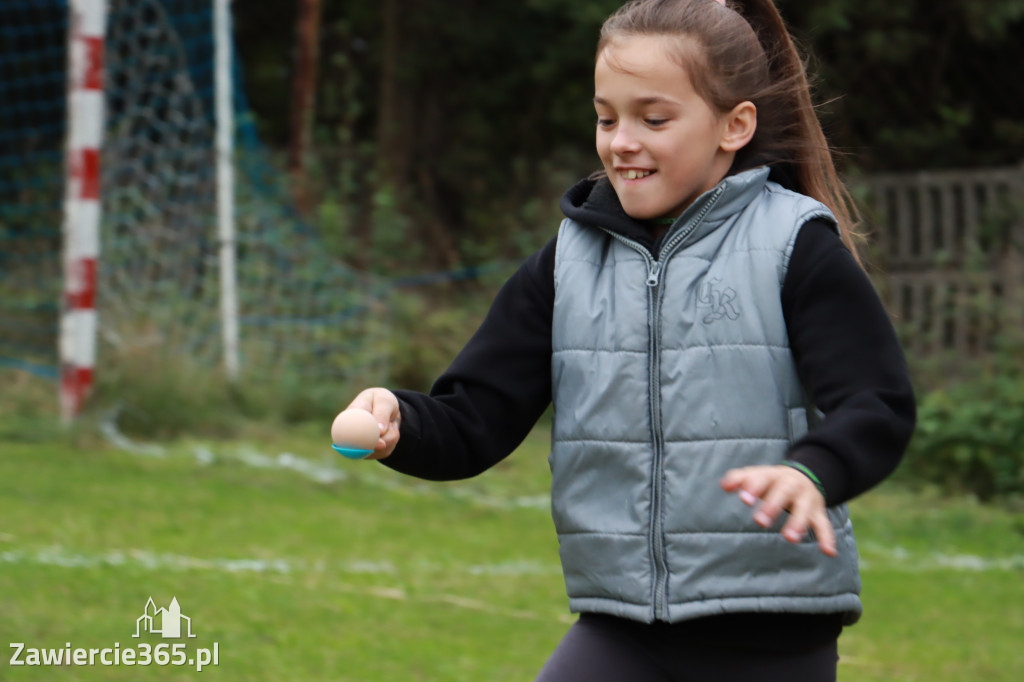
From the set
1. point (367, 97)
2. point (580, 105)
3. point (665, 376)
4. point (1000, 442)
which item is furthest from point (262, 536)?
point (367, 97)

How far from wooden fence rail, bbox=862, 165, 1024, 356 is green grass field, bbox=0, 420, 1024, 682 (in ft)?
8.63

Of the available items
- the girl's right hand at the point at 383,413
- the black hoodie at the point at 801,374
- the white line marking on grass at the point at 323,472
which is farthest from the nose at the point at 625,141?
the white line marking on grass at the point at 323,472

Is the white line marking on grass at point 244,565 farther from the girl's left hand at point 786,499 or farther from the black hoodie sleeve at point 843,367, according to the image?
the girl's left hand at point 786,499

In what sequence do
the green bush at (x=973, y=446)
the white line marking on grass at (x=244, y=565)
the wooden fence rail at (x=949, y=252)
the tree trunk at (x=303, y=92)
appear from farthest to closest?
the tree trunk at (x=303, y=92), the wooden fence rail at (x=949, y=252), the green bush at (x=973, y=446), the white line marking on grass at (x=244, y=565)

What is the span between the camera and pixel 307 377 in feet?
27.2

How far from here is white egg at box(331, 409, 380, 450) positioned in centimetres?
216

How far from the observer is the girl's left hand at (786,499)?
189 centimetres

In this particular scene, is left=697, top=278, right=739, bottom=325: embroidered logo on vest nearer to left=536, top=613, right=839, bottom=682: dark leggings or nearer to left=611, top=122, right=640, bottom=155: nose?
left=611, top=122, right=640, bottom=155: nose

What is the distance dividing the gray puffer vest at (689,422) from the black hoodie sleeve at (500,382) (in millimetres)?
120

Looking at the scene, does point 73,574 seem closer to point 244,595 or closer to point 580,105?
point 244,595

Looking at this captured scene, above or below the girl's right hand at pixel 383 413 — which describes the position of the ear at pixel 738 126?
above

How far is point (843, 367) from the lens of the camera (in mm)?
2162

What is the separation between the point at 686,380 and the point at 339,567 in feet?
9.96
